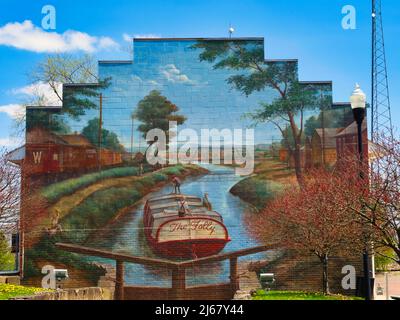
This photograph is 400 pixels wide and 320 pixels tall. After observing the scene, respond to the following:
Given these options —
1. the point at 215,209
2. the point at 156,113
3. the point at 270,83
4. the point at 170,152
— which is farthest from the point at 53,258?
the point at 270,83

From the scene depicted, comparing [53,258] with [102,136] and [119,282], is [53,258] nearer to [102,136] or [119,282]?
[119,282]

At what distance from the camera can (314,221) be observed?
70.8 feet

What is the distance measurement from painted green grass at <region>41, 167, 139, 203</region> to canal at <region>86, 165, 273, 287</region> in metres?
1.68

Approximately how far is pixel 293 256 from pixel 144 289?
7272mm

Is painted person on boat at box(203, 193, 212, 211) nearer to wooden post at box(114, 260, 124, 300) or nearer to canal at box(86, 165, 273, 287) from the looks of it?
canal at box(86, 165, 273, 287)

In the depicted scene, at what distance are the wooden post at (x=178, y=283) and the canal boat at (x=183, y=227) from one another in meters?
0.71

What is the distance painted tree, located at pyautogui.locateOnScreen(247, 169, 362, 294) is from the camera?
62.1 ft

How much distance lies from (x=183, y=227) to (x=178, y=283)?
2.64 m

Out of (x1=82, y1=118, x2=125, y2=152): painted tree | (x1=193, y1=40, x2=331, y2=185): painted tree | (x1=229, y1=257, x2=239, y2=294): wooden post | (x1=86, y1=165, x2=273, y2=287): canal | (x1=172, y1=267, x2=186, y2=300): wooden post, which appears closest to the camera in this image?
(x1=172, y1=267, x2=186, y2=300): wooden post

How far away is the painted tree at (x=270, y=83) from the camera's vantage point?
1154 inches

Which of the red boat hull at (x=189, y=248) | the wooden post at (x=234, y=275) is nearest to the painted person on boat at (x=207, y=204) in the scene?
the red boat hull at (x=189, y=248)

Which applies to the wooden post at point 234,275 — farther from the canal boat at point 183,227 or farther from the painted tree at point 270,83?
the painted tree at point 270,83

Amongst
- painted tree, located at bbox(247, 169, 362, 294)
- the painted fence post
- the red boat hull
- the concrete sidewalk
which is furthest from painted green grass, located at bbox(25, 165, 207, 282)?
the concrete sidewalk
